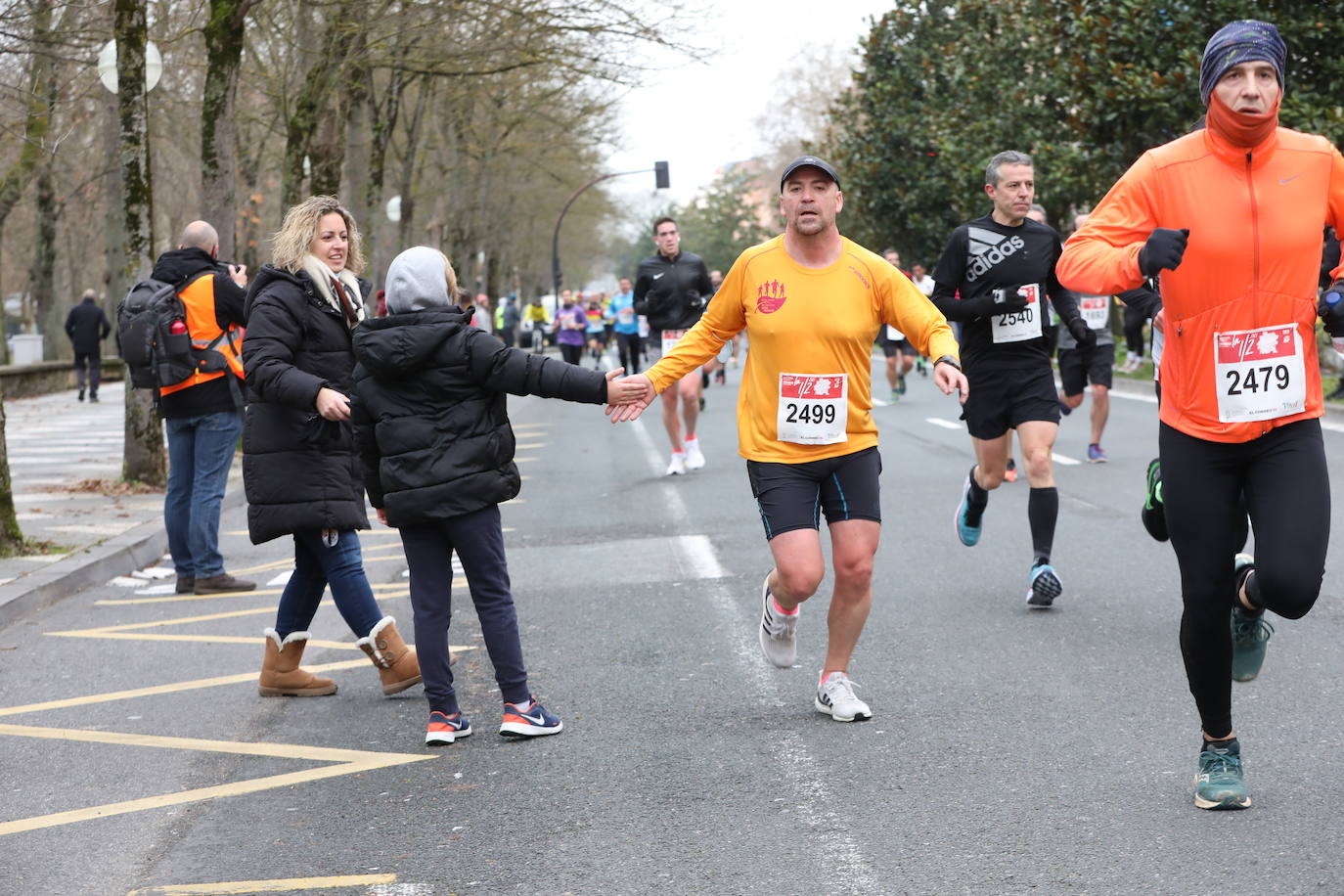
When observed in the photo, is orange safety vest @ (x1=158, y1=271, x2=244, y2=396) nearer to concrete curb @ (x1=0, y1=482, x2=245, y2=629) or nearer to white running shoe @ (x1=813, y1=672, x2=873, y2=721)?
concrete curb @ (x1=0, y1=482, x2=245, y2=629)

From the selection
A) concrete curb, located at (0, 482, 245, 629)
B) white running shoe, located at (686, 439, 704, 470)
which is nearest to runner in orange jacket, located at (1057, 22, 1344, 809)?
concrete curb, located at (0, 482, 245, 629)

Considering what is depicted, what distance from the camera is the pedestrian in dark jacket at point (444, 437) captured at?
17.7 feet

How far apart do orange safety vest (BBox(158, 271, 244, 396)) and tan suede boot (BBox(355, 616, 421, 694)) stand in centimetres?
267

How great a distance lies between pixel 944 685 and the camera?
19.7 feet

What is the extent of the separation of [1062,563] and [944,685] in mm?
2782

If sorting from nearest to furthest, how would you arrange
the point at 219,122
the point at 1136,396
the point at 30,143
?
the point at 30,143 < the point at 219,122 < the point at 1136,396

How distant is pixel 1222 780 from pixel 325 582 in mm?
3493

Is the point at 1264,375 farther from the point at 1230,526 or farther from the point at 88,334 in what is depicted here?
the point at 88,334

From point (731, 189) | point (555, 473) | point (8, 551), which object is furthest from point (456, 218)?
point (731, 189)

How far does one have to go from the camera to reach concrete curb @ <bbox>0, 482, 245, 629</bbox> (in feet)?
27.9

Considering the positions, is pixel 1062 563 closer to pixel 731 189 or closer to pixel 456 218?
pixel 456 218

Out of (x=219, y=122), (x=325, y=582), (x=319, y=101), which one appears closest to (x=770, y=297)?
(x=325, y=582)

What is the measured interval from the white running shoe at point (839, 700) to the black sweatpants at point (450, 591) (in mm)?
1000

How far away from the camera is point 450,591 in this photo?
223 inches
